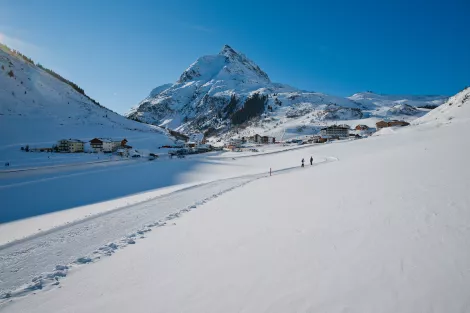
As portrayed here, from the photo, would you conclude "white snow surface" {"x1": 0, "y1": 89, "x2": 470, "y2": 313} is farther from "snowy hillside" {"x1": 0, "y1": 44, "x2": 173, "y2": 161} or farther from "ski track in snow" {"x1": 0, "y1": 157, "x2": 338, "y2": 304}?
"snowy hillside" {"x1": 0, "y1": 44, "x2": 173, "y2": 161}

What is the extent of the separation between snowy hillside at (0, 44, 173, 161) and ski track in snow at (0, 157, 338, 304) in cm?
5509

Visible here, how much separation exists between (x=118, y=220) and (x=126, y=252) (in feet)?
14.1

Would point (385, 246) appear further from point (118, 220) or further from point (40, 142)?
point (40, 142)

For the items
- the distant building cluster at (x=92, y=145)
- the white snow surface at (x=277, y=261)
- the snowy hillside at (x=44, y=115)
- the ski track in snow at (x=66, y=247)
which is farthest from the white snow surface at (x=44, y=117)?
the white snow surface at (x=277, y=261)

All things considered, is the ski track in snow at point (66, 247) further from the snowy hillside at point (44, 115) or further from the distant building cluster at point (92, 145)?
the distant building cluster at point (92, 145)

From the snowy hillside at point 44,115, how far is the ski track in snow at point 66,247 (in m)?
55.1

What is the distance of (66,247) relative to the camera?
7.70 metres

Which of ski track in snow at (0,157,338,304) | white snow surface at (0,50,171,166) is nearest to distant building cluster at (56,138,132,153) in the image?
white snow surface at (0,50,171,166)

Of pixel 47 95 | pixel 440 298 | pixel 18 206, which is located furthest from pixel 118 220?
pixel 47 95

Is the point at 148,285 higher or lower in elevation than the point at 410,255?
lower

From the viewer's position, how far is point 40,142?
59.8 meters

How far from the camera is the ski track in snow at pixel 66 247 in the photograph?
18.5 feet

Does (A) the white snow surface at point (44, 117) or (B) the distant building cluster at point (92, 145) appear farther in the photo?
(A) the white snow surface at point (44, 117)

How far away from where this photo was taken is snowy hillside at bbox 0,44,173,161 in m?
63.0
